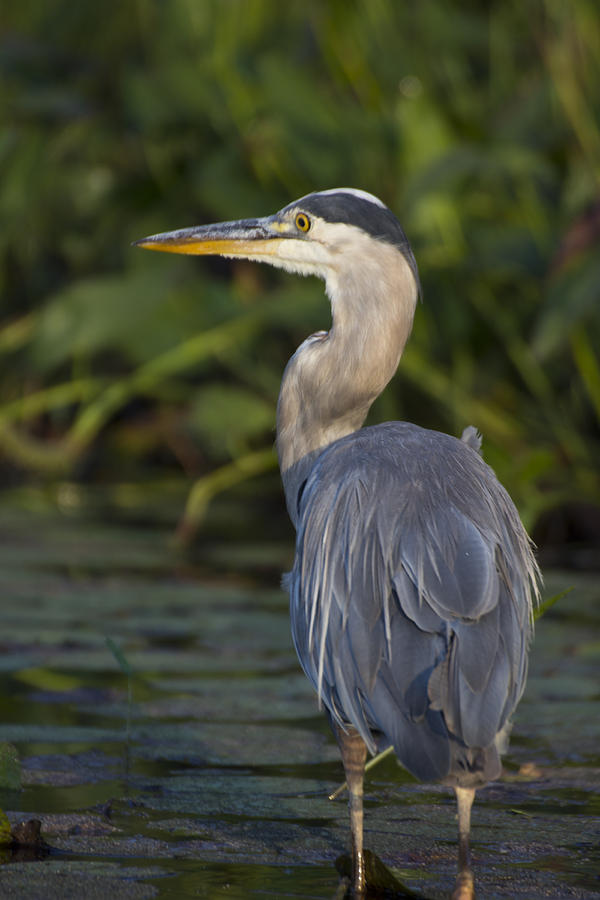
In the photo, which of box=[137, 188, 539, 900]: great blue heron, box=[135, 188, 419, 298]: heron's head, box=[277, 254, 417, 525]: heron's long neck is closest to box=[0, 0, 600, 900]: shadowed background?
box=[137, 188, 539, 900]: great blue heron

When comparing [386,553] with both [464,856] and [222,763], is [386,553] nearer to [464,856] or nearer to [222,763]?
[464,856]

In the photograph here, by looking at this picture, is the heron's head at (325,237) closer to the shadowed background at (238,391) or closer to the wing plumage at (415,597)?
the wing plumage at (415,597)

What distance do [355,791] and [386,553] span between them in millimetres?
491

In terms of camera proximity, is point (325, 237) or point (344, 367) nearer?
point (344, 367)

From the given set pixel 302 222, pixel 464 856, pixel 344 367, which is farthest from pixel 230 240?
pixel 464 856

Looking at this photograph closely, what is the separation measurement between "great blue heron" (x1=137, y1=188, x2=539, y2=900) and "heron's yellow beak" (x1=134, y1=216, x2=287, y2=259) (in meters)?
0.09

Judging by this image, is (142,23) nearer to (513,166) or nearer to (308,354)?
(513,166)

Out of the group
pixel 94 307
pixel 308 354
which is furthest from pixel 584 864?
pixel 94 307

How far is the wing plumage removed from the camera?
8.36 ft

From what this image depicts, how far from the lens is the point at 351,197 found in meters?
3.65

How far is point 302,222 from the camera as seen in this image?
12.3ft

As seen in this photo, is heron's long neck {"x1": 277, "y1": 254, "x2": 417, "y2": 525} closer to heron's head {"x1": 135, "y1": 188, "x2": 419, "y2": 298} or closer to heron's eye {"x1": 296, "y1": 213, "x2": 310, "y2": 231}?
heron's head {"x1": 135, "y1": 188, "x2": 419, "y2": 298}

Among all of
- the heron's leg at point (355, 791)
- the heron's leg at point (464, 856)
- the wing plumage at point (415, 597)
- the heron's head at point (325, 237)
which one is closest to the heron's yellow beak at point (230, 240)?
the heron's head at point (325, 237)

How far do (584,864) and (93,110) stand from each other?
6187 millimetres
